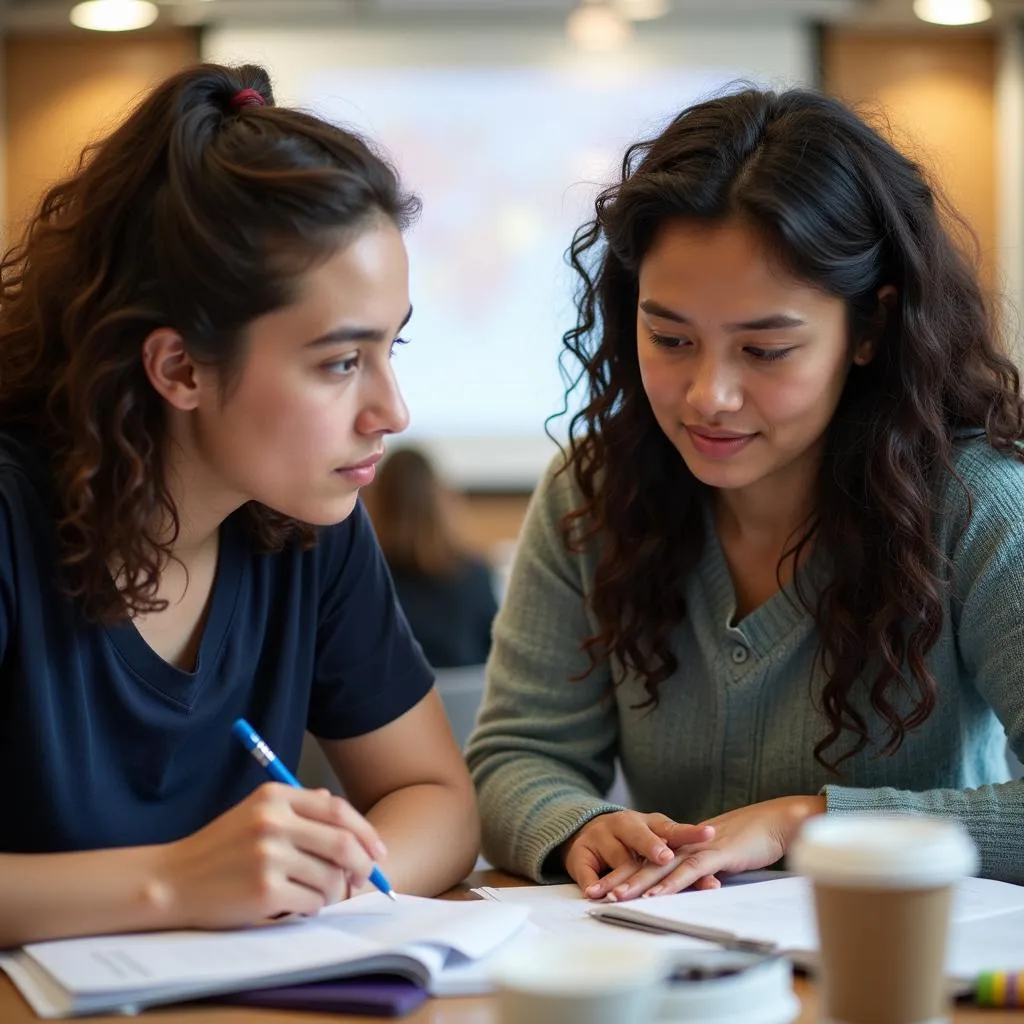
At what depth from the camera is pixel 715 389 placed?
142 centimetres

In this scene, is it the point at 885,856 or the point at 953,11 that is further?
the point at 953,11

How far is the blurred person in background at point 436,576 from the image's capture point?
329cm

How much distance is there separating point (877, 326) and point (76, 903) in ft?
3.16

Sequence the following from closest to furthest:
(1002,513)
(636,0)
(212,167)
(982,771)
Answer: (212,167)
(1002,513)
(982,771)
(636,0)

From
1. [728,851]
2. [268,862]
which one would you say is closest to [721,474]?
[728,851]

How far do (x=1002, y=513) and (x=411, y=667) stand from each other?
2.04 feet

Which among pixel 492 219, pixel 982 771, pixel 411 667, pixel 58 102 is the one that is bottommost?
pixel 982 771

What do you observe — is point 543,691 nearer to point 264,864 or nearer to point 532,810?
point 532,810

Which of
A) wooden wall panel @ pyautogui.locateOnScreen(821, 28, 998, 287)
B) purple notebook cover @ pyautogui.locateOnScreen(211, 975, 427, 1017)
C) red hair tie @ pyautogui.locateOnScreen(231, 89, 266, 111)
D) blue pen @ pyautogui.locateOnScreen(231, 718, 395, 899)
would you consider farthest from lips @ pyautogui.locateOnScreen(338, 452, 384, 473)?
→ wooden wall panel @ pyautogui.locateOnScreen(821, 28, 998, 287)

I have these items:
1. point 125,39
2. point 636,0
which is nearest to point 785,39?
point 636,0

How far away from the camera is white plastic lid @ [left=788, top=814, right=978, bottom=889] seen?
770 mm

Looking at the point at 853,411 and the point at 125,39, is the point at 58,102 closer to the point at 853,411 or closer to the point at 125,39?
the point at 125,39

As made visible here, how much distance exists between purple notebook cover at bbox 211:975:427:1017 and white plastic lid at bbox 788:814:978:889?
32cm

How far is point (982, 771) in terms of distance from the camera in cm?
161
